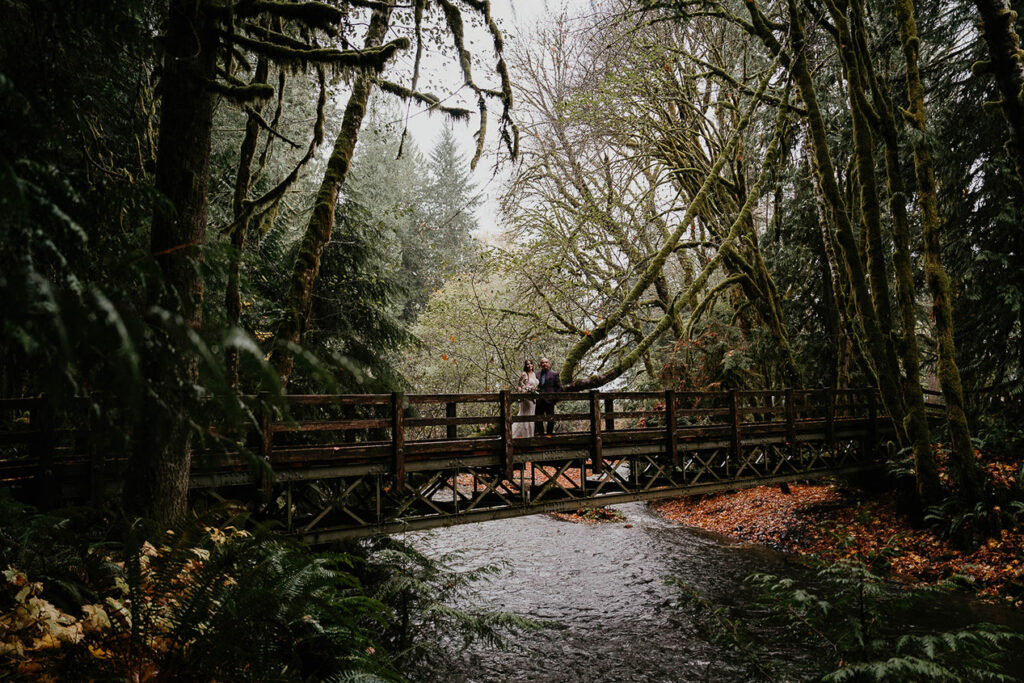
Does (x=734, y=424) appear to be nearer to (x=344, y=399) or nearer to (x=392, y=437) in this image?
(x=392, y=437)

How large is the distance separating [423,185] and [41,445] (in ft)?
146

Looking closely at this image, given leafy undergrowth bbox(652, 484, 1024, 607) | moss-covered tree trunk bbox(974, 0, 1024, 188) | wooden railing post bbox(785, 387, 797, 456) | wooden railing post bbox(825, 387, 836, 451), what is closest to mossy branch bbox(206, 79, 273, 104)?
leafy undergrowth bbox(652, 484, 1024, 607)

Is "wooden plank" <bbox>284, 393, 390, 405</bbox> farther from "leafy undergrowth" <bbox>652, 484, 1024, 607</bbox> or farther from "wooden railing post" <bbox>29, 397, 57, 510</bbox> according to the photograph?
"leafy undergrowth" <bbox>652, 484, 1024, 607</bbox>

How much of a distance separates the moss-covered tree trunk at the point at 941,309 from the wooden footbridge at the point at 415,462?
2912 millimetres

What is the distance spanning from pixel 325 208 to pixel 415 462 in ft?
14.8

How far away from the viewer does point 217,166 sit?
12852 mm

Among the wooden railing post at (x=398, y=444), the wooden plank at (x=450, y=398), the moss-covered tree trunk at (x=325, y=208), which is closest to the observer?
the wooden railing post at (x=398, y=444)

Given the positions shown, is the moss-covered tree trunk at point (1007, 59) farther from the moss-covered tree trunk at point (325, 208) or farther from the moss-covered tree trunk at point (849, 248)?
the moss-covered tree trunk at point (325, 208)

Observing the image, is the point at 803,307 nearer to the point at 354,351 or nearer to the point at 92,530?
the point at 354,351

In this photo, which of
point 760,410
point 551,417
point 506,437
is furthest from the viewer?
point 760,410

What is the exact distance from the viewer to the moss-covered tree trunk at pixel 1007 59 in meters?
7.27

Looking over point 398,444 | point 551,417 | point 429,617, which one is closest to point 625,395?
point 551,417

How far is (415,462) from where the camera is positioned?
8516mm

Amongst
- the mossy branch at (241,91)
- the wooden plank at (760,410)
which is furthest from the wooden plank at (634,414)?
the mossy branch at (241,91)
